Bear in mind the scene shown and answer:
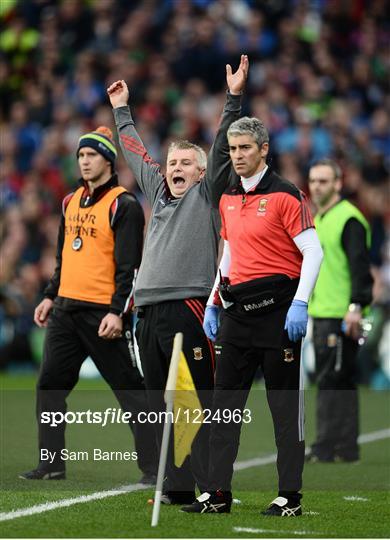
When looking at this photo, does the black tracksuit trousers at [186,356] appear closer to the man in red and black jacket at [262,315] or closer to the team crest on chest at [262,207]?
the man in red and black jacket at [262,315]

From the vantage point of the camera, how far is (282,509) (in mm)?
7422

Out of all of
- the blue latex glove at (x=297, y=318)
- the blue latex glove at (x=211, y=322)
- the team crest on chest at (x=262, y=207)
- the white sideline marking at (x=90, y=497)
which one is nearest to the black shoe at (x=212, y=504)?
the white sideline marking at (x=90, y=497)

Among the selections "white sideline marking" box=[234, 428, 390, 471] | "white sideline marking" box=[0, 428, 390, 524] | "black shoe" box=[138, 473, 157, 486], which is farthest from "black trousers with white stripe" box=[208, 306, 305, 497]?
"white sideline marking" box=[234, 428, 390, 471]

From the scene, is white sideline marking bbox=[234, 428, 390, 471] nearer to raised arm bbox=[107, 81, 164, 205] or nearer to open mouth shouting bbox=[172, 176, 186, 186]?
raised arm bbox=[107, 81, 164, 205]

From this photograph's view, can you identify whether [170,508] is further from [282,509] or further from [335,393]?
[335,393]

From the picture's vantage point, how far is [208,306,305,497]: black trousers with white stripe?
741 cm

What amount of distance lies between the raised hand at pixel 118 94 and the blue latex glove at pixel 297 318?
204 centimetres

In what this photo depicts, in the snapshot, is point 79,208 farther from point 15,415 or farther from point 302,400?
point 15,415

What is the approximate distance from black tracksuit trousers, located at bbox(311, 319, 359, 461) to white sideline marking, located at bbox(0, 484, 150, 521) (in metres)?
2.56

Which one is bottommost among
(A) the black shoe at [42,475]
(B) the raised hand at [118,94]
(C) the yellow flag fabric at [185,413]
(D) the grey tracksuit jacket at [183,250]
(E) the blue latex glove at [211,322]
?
(A) the black shoe at [42,475]

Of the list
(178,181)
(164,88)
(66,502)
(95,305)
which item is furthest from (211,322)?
(164,88)

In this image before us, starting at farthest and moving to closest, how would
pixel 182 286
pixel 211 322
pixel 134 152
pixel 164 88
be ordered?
pixel 164 88
pixel 134 152
pixel 182 286
pixel 211 322

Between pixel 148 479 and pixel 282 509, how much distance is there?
1.59 metres

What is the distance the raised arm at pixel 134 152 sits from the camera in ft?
27.2
